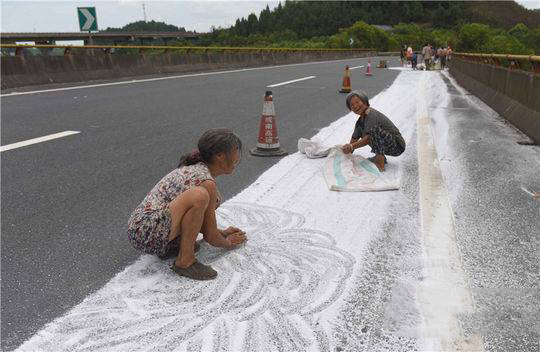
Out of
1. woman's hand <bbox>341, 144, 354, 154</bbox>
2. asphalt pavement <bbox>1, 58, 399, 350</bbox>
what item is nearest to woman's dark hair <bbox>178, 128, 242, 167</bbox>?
asphalt pavement <bbox>1, 58, 399, 350</bbox>

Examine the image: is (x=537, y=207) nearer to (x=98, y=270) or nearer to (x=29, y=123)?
(x=98, y=270)

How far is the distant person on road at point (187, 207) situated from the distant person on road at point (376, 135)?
2408 mm

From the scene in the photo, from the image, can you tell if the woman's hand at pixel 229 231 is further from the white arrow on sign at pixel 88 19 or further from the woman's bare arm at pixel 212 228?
the white arrow on sign at pixel 88 19

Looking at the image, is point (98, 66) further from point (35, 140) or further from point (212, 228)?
point (212, 228)

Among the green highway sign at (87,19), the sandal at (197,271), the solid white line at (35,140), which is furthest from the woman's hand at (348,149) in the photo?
the green highway sign at (87,19)

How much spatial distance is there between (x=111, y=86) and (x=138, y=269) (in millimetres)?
10802

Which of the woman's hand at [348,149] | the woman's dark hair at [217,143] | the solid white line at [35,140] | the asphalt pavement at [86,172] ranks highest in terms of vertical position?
the woman's dark hair at [217,143]

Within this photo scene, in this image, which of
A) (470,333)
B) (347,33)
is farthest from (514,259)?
(347,33)

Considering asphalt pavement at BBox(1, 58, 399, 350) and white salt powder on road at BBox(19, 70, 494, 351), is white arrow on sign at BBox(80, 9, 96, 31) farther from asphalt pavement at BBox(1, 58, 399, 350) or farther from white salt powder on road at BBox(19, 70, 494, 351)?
white salt powder on road at BBox(19, 70, 494, 351)

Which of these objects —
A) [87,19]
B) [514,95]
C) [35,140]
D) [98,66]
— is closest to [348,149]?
[35,140]

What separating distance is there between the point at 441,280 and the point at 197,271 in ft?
4.42

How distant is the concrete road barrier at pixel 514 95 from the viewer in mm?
6371

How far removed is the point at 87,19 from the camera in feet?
47.3

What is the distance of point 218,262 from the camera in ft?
8.87
